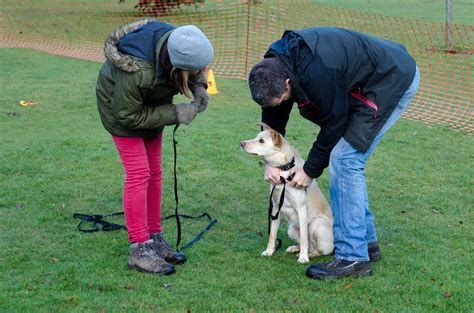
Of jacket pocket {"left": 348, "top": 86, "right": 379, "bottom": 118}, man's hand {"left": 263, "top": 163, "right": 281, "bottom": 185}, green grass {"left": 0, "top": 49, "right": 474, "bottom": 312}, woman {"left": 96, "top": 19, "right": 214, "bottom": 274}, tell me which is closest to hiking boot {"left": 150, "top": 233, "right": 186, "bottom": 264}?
woman {"left": 96, "top": 19, "right": 214, "bottom": 274}

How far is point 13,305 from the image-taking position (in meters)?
3.98

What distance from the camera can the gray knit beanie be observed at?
3.84m

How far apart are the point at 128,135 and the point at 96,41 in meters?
14.8

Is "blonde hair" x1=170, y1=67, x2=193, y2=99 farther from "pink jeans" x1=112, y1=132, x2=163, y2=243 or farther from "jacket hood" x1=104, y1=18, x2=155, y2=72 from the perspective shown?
"pink jeans" x1=112, y1=132, x2=163, y2=243

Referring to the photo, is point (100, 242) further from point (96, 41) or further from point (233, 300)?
point (96, 41)

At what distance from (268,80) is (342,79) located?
1.66 feet

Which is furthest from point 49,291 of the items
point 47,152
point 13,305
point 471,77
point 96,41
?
point 96,41

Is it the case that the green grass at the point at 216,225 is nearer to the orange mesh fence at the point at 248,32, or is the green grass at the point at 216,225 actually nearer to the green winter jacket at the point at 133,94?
the green winter jacket at the point at 133,94

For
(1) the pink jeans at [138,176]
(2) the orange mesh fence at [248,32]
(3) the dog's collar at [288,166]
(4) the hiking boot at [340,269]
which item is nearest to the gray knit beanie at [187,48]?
(1) the pink jeans at [138,176]

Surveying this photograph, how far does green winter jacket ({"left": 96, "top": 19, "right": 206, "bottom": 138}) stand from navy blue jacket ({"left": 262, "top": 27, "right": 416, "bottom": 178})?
787 mm

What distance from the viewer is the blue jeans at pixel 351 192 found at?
14.0 feet

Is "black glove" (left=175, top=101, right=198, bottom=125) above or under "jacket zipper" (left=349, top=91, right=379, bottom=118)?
under

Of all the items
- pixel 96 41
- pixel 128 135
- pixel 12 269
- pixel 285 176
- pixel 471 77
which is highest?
pixel 128 135

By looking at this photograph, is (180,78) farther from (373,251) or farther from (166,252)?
(373,251)
